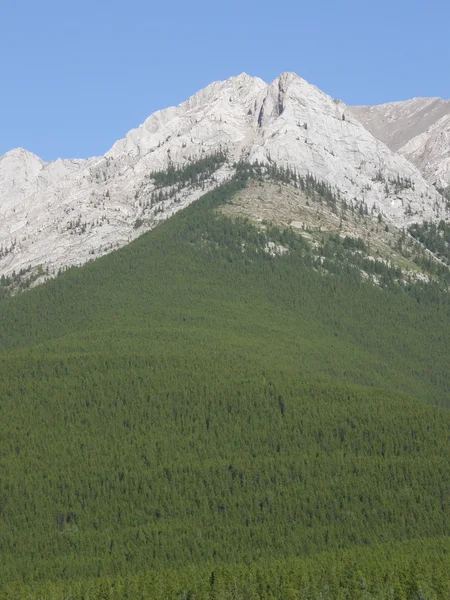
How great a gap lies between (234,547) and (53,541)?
90.1ft

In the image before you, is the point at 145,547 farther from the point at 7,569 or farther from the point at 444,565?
the point at 444,565

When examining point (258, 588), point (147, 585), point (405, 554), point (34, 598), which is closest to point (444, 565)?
point (405, 554)

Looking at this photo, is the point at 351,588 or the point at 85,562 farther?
the point at 85,562

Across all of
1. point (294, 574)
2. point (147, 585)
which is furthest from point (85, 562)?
point (294, 574)

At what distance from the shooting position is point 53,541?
7849 inches

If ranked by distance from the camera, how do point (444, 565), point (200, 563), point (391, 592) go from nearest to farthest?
point (391, 592) → point (444, 565) → point (200, 563)

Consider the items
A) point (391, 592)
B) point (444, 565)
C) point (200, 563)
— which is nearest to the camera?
point (391, 592)

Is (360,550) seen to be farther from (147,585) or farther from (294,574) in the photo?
(147,585)

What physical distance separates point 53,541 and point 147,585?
103 ft

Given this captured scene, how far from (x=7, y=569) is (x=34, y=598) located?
24.1 metres

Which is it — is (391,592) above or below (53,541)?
below

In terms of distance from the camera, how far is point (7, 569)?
190 m

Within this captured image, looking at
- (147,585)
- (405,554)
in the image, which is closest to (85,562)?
(147,585)

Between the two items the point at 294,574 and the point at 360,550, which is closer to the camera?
the point at 294,574
